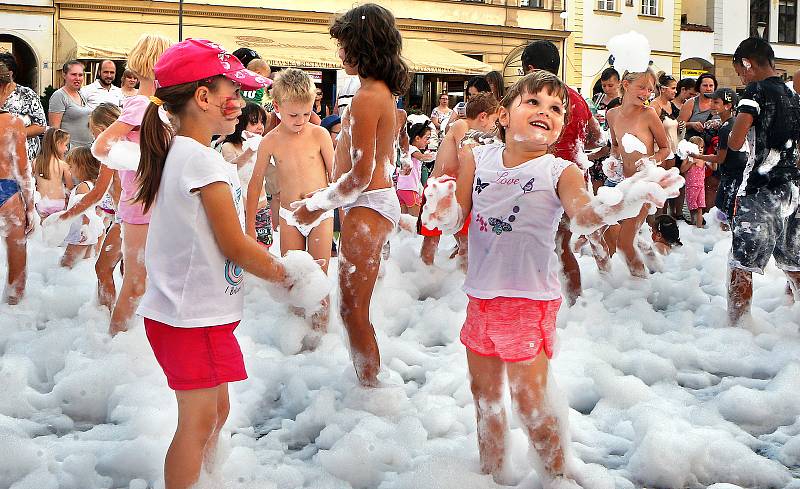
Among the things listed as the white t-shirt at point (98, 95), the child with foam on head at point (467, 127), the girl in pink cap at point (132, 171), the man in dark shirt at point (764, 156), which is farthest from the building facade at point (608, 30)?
the girl in pink cap at point (132, 171)

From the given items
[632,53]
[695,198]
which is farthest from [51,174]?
[695,198]

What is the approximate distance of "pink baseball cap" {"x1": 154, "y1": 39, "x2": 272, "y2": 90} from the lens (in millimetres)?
2859

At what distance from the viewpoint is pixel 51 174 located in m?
7.88

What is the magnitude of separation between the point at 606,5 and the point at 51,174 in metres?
23.3

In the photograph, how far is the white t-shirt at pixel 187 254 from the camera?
8.91 feet

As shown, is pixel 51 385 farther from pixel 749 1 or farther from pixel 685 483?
pixel 749 1

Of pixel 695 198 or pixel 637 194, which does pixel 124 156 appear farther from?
pixel 695 198

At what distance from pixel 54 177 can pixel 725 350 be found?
5620 millimetres

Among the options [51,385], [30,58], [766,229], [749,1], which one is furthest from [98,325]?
[749,1]

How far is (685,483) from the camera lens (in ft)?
11.3

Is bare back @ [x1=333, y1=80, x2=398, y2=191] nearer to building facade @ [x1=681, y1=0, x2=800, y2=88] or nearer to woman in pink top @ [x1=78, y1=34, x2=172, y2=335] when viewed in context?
woman in pink top @ [x1=78, y1=34, x2=172, y2=335]

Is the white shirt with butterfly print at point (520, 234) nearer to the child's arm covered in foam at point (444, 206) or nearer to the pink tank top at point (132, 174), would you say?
the child's arm covered in foam at point (444, 206)

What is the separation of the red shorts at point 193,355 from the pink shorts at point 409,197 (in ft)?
20.0

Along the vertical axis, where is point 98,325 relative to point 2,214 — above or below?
below
